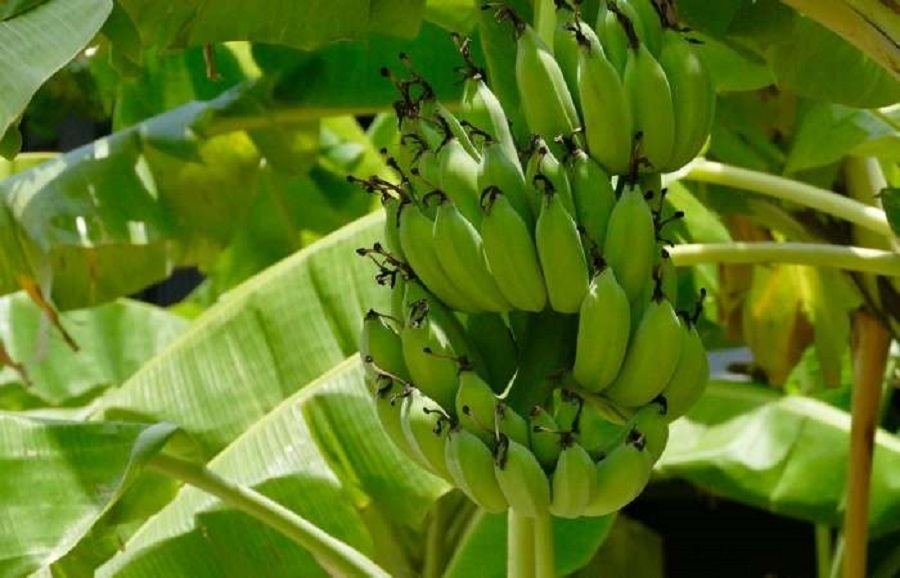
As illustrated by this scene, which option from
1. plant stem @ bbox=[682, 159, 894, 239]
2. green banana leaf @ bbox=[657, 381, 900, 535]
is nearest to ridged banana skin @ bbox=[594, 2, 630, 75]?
plant stem @ bbox=[682, 159, 894, 239]

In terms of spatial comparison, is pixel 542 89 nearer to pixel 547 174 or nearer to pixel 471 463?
pixel 547 174

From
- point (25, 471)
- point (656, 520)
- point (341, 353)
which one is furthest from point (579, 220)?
point (656, 520)

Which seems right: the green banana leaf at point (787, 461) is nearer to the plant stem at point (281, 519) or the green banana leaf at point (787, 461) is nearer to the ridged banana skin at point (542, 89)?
the plant stem at point (281, 519)

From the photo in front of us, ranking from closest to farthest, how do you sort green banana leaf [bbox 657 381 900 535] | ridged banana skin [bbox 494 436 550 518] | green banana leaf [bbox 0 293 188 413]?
ridged banana skin [bbox 494 436 550 518] → green banana leaf [bbox 657 381 900 535] → green banana leaf [bbox 0 293 188 413]

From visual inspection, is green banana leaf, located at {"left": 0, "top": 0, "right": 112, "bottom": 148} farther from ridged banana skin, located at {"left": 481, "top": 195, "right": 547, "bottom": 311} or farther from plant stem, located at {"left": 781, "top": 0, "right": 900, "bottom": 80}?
plant stem, located at {"left": 781, "top": 0, "right": 900, "bottom": 80}

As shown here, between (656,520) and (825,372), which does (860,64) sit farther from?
(656,520)

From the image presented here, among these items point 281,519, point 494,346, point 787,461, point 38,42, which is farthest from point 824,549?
point 38,42
